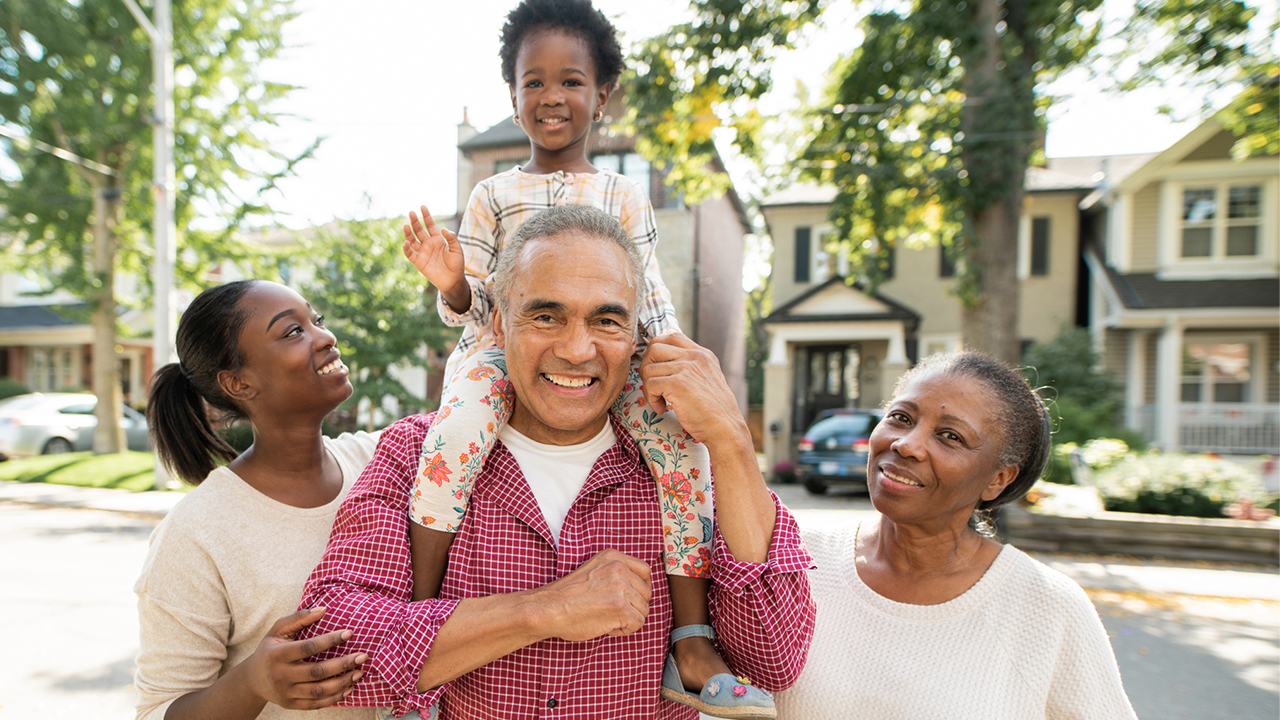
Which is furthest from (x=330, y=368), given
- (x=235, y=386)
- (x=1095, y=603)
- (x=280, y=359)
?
(x=1095, y=603)

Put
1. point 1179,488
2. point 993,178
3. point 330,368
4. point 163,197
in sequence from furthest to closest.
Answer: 1. point 163,197
2. point 993,178
3. point 1179,488
4. point 330,368

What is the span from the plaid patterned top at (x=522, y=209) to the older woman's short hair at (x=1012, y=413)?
0.94 metres

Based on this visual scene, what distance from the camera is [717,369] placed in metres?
1.83

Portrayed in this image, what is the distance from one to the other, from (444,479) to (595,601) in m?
0.49

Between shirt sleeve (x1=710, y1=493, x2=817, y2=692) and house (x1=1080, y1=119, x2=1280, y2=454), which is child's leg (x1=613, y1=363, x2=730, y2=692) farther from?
house (x1=1080, y1=119, x2=1280, y2=454)

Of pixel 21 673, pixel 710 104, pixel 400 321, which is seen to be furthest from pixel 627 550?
pixel 400 321

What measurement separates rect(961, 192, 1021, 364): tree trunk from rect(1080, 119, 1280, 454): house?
765 cm

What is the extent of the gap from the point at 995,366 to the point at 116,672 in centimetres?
595

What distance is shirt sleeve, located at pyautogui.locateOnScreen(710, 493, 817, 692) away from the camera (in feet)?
5.69

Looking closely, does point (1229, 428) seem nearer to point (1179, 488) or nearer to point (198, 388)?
point (1179, 488)

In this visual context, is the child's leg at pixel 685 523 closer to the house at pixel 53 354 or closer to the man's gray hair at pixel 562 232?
the man's gray hair at pixel 562 232

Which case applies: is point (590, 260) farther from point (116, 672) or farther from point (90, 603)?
point (90, 603)

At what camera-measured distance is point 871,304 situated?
62.1 feet

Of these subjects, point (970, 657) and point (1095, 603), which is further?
point (1095, 603)
